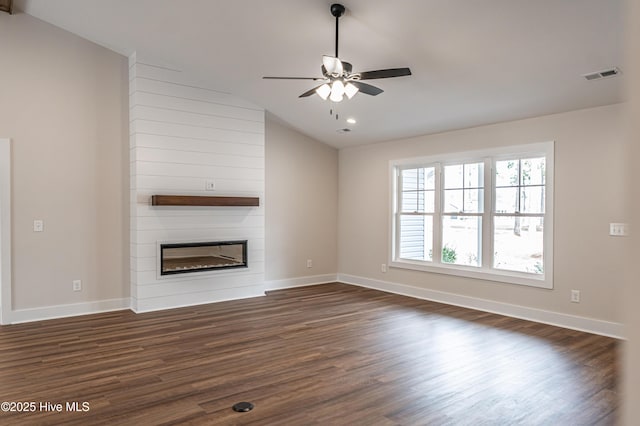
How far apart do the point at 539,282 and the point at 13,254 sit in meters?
6.13

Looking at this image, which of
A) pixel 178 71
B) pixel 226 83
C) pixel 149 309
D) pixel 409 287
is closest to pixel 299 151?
pixel 226 83

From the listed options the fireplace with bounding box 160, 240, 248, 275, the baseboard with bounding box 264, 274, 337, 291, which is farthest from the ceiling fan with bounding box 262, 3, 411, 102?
the baseboard with bounding box 264, 274, 337, 291

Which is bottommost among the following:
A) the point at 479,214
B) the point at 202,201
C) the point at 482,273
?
the point at 482,273

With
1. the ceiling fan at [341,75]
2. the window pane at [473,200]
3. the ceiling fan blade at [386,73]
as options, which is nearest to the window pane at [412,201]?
the window pane at [473,200]

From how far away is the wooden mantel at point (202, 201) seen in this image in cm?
554

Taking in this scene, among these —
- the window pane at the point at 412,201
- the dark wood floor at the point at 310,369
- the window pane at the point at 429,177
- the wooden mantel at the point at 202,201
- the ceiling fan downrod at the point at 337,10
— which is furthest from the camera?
the window pane at the point at 412,201

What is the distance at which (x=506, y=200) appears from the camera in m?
5.63

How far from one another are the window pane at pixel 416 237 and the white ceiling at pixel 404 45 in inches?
58.7

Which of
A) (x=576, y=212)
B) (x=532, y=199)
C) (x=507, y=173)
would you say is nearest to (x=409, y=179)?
(x=507, y=173)

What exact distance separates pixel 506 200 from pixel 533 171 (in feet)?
1.59

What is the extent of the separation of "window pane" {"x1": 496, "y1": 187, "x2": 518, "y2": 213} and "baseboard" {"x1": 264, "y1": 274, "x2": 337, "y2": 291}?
3.33m

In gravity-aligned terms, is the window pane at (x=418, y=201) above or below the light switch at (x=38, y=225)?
above

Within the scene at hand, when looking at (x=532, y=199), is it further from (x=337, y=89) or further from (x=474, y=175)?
(x=337, y=89)

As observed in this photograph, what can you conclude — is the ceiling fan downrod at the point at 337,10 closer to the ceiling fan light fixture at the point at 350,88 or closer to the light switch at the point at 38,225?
the ceiling fan light fixture at the point at 350,88
